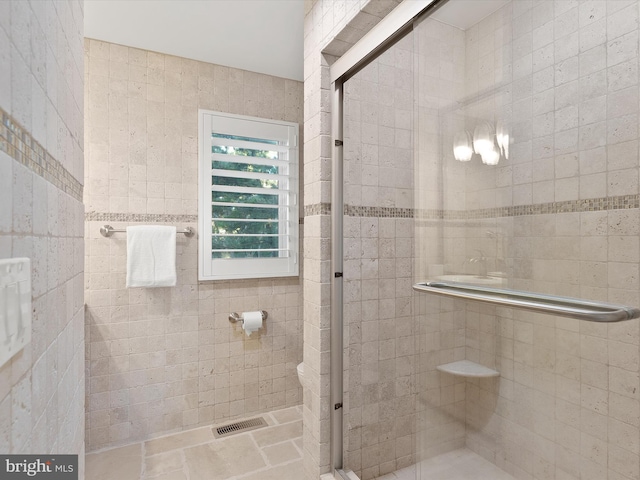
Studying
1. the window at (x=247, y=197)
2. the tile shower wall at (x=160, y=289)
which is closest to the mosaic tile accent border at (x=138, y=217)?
the tile shower wall at (x=160, y=289)

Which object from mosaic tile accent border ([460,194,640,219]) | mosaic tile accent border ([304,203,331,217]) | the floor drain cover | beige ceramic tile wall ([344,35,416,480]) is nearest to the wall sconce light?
mosaic tile accent border ([460,194,640,219])

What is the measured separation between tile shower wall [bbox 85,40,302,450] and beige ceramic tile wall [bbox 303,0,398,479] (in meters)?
0.94

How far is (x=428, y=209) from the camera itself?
1.36m

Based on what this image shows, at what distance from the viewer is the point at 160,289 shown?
8.17ft

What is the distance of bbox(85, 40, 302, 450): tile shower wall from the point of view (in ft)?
7.66

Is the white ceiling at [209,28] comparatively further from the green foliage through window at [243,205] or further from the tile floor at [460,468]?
the tile floor at [460,468]

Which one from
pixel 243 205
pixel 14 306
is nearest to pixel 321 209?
pixel 243 205

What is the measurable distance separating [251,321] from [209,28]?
6.33 ft

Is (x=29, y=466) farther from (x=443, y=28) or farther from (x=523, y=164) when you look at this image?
(x=443, y=28)

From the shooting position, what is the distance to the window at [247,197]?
259 cm

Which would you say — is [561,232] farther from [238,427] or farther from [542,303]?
[238,427]

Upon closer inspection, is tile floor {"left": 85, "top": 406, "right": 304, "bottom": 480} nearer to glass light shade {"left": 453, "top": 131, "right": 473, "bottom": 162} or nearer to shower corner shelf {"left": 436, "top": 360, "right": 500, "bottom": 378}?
shower corner shelf {"left": 436, "top": 360, "right": 500, "bottom": 378}

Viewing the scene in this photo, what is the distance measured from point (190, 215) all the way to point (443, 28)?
6.46ft

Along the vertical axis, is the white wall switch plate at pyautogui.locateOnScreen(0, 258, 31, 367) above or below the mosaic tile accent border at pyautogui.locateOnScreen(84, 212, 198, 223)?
below
